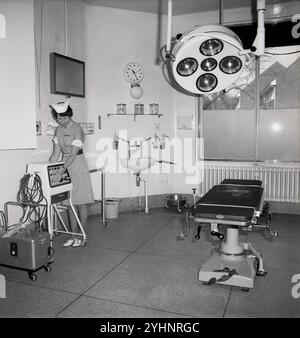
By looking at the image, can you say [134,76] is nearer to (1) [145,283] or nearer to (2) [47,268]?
(2) [47,268]

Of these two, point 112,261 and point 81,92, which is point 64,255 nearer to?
point 112,261

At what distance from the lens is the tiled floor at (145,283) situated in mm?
2291

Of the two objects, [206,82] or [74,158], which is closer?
[206,82]

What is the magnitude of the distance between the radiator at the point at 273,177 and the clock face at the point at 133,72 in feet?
5.43

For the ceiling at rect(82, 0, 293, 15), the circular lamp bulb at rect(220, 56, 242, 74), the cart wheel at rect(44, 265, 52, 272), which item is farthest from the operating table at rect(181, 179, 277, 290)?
the ceiling at rect(82, 0, 293, 15)

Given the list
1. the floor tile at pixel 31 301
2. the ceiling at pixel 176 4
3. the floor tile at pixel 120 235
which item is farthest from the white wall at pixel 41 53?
the floor tile at pixel 31 301

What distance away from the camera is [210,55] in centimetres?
256

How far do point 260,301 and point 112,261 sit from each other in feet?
4.35

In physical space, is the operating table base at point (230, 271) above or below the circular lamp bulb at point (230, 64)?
below

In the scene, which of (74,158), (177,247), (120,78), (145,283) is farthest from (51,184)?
(120,78)

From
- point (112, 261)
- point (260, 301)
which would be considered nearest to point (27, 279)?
point (112, 261)

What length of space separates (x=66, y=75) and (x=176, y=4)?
1811 mm

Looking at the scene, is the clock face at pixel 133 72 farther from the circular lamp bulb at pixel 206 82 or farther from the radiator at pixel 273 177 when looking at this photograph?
the circular lamp bulb at pixel 206 82

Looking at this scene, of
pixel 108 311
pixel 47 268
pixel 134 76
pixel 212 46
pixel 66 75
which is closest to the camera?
pixel 108 311
